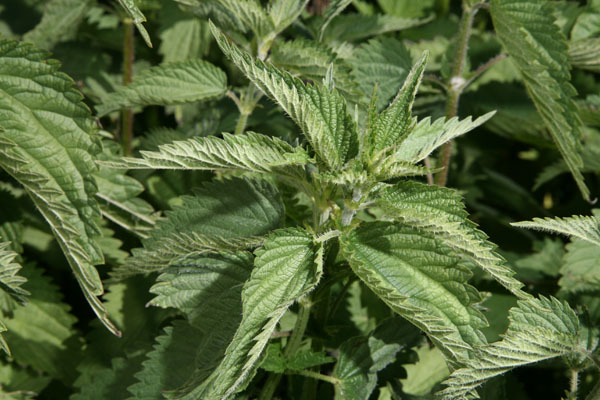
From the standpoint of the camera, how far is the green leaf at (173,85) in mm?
1278

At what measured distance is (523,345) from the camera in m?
0.88

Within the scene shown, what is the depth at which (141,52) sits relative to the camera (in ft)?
6.20

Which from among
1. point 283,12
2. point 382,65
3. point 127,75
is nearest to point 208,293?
point 283,12

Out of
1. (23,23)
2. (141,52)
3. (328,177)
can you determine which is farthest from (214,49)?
(328,177)

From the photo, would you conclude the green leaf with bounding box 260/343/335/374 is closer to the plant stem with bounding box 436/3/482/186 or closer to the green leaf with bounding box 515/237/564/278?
the plant stem with bounding box 436/3/482/186

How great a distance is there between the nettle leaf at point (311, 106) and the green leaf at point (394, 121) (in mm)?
32

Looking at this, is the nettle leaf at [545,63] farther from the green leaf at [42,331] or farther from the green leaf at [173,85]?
the green leaf at [42,331]

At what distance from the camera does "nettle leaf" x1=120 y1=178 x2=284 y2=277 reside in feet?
3.35

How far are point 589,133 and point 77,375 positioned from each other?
157 centimetres

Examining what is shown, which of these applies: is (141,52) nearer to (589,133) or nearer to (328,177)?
(328,177)

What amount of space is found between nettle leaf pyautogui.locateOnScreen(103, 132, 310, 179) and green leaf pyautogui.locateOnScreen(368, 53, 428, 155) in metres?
0.11

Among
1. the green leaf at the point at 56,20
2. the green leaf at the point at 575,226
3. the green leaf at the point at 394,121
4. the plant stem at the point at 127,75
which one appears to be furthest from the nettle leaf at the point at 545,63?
the green leaf at the point at 56,20

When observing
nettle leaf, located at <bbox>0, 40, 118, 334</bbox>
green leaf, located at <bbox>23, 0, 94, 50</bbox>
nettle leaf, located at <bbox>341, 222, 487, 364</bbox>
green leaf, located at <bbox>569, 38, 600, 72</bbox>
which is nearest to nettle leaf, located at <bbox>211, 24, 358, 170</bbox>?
nettle leaf, located at <bbox>341, 222, 487, 364</bbox>

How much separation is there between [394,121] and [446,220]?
184 mm
